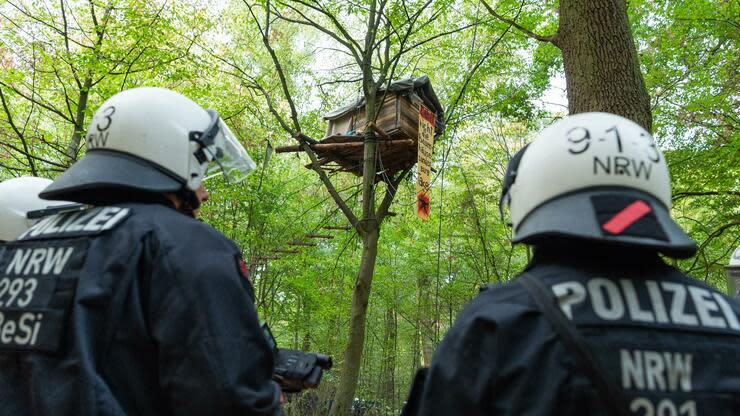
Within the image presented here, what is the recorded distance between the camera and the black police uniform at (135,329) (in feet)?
4.90

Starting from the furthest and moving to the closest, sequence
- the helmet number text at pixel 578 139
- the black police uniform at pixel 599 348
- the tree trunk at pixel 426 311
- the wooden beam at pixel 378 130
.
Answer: the tree trunk at pixel 426 311
the wooden beam at pixel 378 130
the helmet number text at pixel 578 139
the black police uniform at pixel 599 348

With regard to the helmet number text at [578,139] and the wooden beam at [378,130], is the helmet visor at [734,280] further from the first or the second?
the helmet number text at [578,139]

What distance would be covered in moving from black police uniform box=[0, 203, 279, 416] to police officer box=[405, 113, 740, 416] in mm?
531

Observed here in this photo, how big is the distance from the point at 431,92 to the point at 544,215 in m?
6.33

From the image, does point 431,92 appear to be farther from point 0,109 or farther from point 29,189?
point 0,109

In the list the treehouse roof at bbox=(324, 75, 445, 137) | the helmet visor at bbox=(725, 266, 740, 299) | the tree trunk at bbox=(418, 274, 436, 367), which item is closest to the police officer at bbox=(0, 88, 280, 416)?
the helmet visor at bbox=(725, 266, 740, 299)

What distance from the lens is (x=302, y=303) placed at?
14734 mm

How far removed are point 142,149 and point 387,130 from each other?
5.23 metres

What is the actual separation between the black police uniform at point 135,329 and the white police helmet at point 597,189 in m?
0.84

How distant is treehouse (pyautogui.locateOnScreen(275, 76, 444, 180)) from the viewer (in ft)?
22.7

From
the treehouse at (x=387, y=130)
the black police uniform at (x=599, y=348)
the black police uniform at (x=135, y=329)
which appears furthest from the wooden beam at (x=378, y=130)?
the black police uniform at (x=599, y=348)

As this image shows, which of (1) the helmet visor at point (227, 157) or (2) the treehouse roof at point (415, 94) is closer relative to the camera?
(1) the helmet visor at point (227, 157)

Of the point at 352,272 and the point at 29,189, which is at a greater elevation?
the point at 352,272

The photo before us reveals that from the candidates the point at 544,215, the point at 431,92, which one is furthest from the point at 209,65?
the point at 544,215
